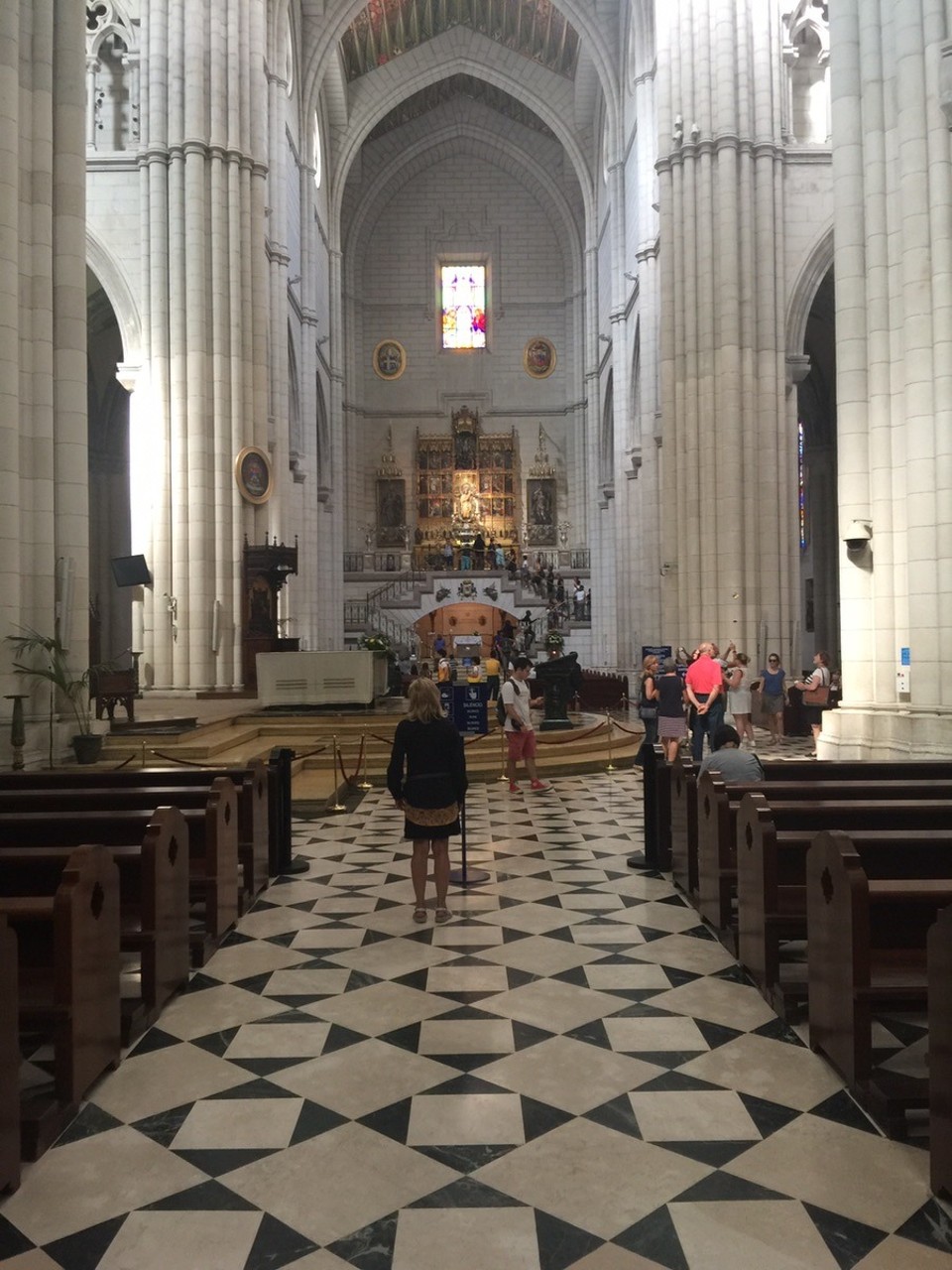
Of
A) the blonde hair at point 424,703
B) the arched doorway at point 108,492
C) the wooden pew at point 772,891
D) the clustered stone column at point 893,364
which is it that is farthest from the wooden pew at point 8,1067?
the arched doorway at point 108,492

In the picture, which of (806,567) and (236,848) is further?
(806,567)

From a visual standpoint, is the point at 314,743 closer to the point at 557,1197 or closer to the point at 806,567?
the point at 557,1197

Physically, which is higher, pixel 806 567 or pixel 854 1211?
pixel 806 567

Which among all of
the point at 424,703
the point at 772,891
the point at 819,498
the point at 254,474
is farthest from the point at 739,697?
the point at 819,498

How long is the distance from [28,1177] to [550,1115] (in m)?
1.73

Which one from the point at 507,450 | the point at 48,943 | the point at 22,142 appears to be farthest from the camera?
the point at 507,450

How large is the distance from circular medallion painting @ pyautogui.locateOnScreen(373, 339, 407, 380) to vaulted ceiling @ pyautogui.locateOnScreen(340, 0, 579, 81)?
32.3ft

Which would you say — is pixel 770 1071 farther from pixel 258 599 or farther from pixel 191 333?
pixel 191 333

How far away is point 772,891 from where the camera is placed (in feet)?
15.7

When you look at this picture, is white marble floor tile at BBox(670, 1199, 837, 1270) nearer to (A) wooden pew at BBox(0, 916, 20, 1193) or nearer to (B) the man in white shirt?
(A) wooden pew at BBox(0, 916, 20, 1193)

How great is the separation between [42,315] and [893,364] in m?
8.90

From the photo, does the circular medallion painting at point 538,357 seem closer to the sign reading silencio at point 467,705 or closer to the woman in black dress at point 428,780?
the sign reading silencio at point 467,705

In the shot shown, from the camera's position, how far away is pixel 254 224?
2073 centimetres

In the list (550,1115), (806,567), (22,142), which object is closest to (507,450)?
(806,567)
